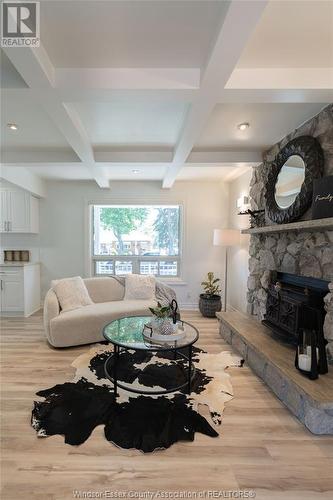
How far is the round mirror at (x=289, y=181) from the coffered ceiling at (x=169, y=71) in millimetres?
385

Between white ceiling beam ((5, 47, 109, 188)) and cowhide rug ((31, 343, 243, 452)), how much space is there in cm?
240

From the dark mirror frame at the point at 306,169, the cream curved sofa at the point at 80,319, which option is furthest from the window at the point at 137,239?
Answer: the dark mirror frame at the point at 306,169

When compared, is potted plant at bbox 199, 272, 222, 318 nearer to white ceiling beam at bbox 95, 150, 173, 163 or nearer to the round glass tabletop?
the round glass tabletop

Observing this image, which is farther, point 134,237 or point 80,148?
point 134,237

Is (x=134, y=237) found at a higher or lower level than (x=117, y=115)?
lower

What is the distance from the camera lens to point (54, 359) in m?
2.86

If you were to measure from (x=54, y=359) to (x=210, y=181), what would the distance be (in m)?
4.03

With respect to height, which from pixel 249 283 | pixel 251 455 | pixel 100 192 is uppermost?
pixel 100 192

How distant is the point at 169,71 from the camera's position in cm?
181

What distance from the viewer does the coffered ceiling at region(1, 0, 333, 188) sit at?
1335mm

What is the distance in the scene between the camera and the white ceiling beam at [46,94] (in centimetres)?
149

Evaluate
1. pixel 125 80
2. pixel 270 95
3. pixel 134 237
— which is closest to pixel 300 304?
pixel 270 95

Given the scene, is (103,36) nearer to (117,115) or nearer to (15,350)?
(117,115)

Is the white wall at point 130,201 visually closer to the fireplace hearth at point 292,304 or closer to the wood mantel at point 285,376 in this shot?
the wood mantel at point 285,376
